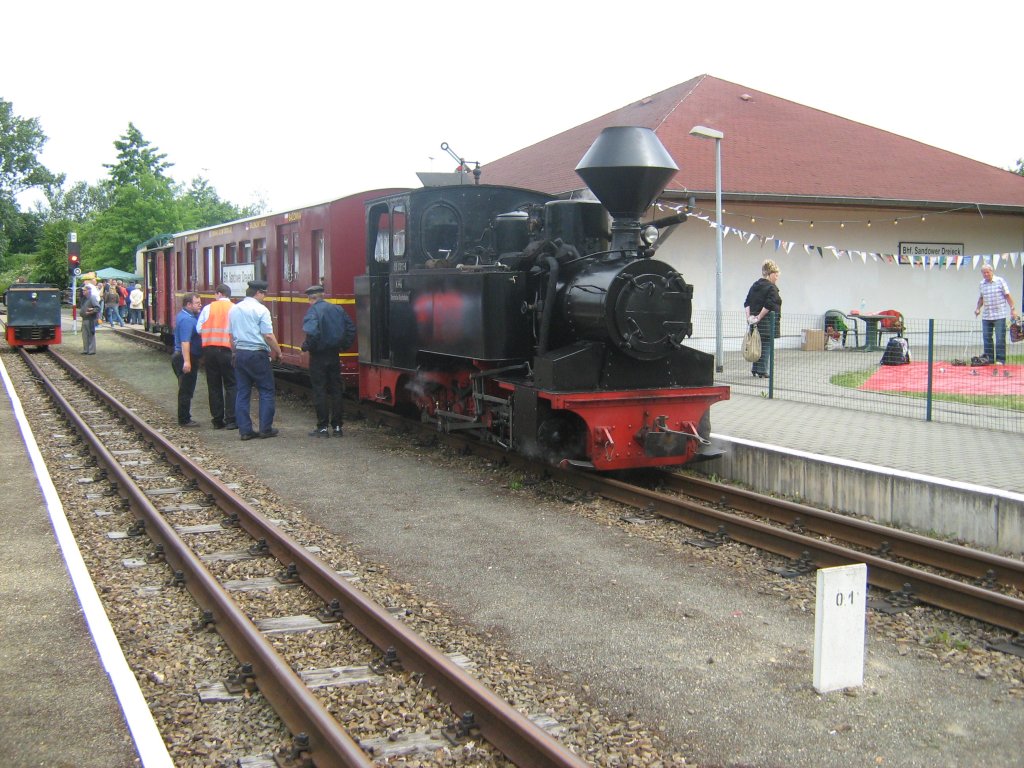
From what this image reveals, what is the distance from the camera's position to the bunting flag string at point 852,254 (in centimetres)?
1781

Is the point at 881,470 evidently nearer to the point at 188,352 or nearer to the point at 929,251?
the point at 188,352

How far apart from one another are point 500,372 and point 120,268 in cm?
4987

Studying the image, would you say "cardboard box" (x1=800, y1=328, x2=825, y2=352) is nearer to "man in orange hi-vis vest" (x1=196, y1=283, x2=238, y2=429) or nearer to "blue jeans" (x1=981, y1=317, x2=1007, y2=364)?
"blue jeans" (x1=981, y1=317, x2=1007, y2=364)

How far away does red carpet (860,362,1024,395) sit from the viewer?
1076cm

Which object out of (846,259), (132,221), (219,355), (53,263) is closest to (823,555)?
(219,355)

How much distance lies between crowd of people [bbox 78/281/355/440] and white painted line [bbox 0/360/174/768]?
332cm

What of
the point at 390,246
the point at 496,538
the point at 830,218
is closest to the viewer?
the point at 496,538

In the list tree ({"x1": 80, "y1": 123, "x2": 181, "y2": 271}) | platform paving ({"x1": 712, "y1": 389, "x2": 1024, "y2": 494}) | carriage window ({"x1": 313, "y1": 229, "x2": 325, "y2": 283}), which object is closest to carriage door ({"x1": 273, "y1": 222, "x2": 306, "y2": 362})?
carriage window ({"x1": 313, "y1": 229, "x2": 325, "y2": 283})

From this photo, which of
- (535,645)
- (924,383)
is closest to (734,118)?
(924,383)

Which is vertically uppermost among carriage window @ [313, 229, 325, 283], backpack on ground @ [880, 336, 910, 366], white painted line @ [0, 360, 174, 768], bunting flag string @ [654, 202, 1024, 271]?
bunting flag string @ [654, 202, 1024, 271]

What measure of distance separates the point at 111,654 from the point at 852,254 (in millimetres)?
17749

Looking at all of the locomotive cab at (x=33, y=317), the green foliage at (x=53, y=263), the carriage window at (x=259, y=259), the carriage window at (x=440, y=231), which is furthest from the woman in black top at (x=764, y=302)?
the green foliage at (x=53, y=263)

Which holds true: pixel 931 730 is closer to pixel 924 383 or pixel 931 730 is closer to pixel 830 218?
pixel 924 383

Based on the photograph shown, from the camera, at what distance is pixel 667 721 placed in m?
3.95
